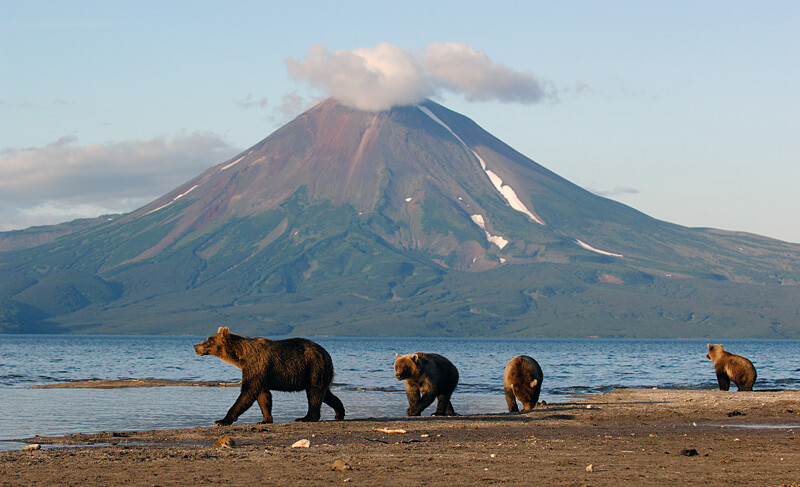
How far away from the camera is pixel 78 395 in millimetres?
32844

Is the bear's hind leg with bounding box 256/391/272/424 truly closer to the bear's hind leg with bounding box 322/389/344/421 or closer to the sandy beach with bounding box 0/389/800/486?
the sandy beach with bounding box 0/389/800/486

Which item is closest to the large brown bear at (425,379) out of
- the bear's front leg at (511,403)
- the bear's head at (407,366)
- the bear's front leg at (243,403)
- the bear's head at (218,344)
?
the bear's head at (407,366)

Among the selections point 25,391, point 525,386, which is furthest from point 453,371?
point 25,391

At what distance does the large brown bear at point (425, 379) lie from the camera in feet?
73.4

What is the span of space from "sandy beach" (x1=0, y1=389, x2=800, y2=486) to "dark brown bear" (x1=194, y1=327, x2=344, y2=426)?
74 centimetres

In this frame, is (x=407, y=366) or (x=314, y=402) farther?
(x=407, y=366)

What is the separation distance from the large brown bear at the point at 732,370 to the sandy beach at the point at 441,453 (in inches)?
396

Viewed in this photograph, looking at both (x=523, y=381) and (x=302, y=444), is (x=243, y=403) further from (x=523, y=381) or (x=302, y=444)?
(x=523, y=381)

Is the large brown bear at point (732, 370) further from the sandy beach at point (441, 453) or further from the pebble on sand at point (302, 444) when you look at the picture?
the pebble on sand at point (302, 444)

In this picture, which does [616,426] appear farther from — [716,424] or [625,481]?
[625,481]

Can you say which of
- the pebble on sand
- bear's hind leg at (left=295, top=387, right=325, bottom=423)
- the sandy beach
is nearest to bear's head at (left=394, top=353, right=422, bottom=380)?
the sandy beach

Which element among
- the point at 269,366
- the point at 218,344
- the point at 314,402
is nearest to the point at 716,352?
the point at 314,402

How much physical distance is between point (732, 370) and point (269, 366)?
19.1 m

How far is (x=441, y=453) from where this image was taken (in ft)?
51.4
